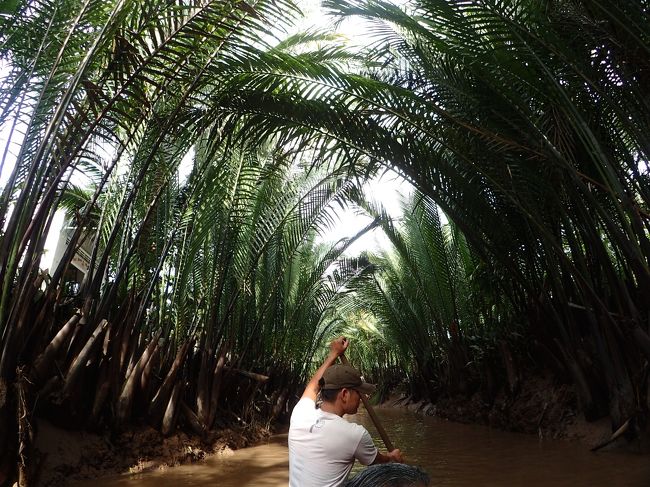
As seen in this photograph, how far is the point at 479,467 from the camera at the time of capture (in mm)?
4305

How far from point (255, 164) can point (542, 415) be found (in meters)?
4.78

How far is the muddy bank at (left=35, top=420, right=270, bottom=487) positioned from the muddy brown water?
0.12 meters

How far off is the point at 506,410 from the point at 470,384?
6.73 ft

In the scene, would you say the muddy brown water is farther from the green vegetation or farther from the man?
the man

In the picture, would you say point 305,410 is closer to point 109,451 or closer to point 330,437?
point 330,437

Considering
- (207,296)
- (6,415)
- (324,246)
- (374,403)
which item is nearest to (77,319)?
(6,415)

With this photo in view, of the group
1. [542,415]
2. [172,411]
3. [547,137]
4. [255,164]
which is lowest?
[542,415]

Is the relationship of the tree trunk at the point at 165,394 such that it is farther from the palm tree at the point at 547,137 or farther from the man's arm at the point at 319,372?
the palm tree at the point at 547,137

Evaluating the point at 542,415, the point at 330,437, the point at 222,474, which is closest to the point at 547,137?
the point at 330,437

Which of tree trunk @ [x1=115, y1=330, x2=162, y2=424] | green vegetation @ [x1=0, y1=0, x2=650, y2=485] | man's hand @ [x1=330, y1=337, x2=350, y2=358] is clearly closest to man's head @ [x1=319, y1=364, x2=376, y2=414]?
man's hand @ [x1=330, y1=337, x2=350, y2=358]

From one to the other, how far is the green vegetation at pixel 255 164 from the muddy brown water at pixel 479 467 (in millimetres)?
500

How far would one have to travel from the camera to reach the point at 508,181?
446cm

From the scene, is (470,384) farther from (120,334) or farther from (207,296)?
(120,334)

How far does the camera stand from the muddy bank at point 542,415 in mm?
4871
